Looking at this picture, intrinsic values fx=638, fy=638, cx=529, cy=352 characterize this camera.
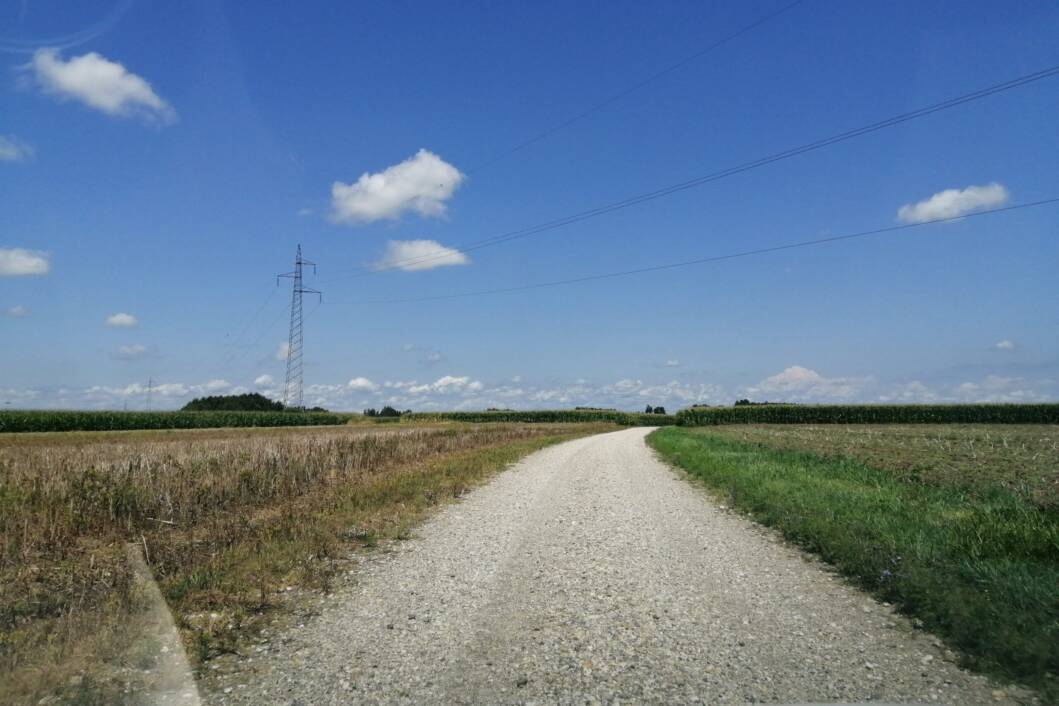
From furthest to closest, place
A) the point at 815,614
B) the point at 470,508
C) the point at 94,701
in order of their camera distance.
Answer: the point at 470,508, the point at 815,614, the point at 94,701

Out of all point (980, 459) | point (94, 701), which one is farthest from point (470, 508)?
point (980, 459)

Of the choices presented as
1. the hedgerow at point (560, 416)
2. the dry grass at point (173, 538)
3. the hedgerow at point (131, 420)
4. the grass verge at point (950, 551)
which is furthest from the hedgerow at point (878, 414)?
the dry grass at point (173, 538)

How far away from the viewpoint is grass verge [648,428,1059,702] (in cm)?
524

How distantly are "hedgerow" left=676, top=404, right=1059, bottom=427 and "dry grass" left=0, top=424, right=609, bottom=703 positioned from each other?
8316 centimetres

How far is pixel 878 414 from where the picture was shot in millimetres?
86000

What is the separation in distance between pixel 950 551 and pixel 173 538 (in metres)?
10.8

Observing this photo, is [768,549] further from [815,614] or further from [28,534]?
[28,534]

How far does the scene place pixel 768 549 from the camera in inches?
367

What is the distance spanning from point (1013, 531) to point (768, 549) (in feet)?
10.0

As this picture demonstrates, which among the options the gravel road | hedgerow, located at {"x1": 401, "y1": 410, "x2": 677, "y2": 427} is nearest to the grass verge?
the gravel road

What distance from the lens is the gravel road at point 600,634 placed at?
460cm

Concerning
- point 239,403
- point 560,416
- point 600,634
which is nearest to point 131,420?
point 239,403

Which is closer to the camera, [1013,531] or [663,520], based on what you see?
[1013,531]

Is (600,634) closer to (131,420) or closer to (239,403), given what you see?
(131,420)
